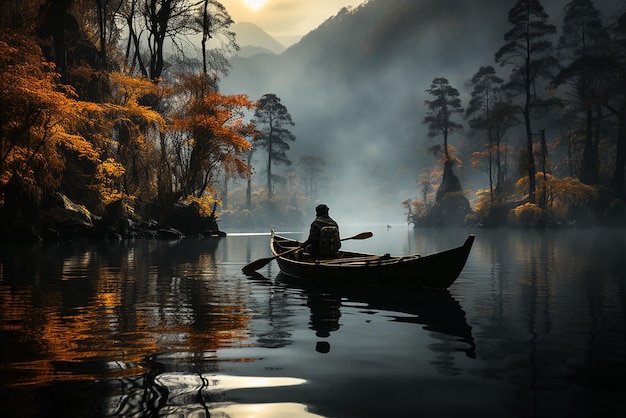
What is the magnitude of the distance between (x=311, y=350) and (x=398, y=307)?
3506 millimetres

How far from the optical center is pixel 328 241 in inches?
530

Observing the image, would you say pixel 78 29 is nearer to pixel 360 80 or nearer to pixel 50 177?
pixel 50 177

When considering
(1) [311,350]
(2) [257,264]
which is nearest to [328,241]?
(2) [257,264]

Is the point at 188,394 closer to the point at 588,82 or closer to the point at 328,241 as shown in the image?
the point at 328,241

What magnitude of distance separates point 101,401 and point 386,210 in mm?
142875

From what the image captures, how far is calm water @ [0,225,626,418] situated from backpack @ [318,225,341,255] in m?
1.50

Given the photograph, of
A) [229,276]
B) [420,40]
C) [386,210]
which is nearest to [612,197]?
[229,276]

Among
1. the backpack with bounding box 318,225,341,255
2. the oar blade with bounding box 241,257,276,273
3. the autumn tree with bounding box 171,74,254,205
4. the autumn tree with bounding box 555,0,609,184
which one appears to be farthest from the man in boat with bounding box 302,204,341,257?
the autumn tree with bounding box 555,0,609,184

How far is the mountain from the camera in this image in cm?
14638

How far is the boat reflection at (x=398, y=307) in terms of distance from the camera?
22.5 ft

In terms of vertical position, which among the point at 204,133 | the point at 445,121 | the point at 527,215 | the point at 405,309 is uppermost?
the point at 445,121

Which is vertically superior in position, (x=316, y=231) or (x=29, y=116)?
(x=29, y=116)

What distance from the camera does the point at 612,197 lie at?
4853 cm

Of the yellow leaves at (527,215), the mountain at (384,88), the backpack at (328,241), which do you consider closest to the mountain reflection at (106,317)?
the backpack at (328,241)
